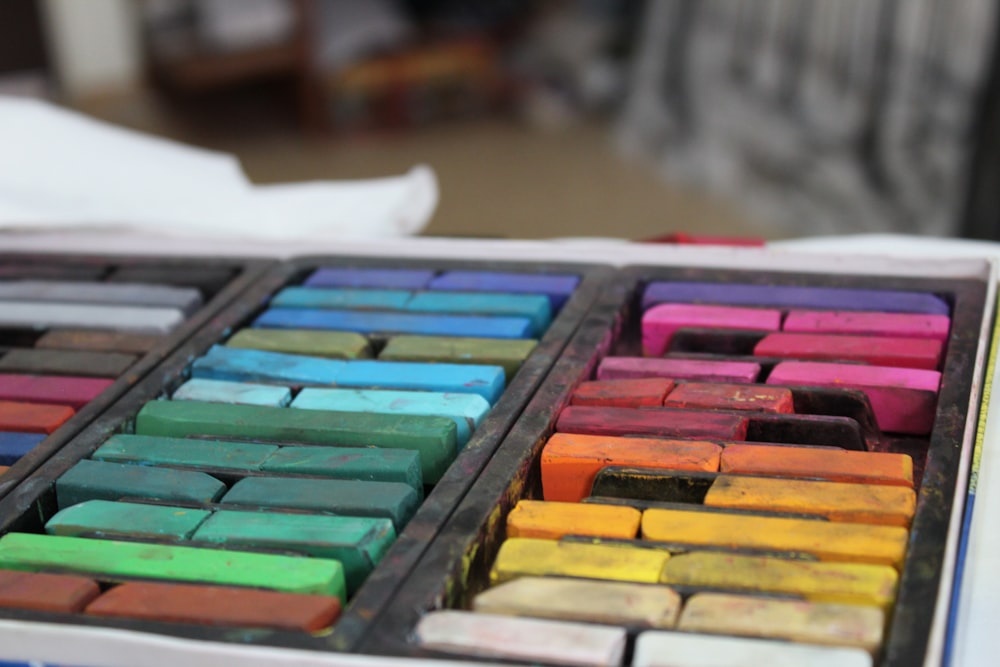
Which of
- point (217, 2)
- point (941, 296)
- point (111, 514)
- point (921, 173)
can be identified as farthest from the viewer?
point (217, 2)

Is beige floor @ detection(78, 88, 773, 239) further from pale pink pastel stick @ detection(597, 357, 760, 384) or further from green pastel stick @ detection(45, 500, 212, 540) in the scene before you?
green pastel stick @ detection(45, 500, 212, 540)

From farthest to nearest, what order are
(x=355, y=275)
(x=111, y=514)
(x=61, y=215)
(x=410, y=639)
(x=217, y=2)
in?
(x=217, y=2) → (x=61, y=215) → (x=355, y=275) → (x=111, y=514) → (x=410, y=639)

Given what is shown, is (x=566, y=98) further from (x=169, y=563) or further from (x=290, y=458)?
(x=169, y=563)

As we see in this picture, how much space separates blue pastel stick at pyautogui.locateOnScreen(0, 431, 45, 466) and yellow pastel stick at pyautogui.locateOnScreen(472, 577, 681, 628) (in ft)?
1.27

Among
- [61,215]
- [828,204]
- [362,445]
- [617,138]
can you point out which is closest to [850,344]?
[362,445]

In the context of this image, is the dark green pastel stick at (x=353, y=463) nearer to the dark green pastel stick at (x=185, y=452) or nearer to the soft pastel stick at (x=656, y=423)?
the dark green pastel stick at (x=185, y=452)

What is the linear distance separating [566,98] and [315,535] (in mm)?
3334

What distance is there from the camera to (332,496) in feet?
2.70

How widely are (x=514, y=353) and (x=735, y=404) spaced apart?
19cm

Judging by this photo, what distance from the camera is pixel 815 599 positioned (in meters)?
0.70

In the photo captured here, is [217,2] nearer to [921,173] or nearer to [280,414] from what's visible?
[921,173]

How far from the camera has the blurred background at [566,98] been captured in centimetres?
279

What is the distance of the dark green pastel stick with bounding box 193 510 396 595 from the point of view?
0.77 meters

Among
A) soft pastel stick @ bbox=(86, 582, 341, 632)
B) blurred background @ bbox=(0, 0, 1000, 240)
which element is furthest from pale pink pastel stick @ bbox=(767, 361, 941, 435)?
blurred background @ bbox=(0, 0, 1000, 240)
